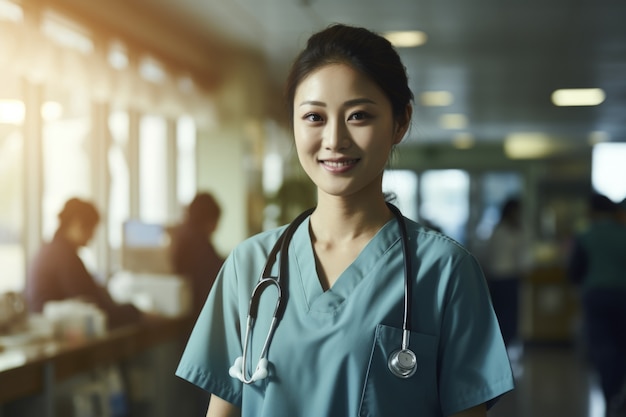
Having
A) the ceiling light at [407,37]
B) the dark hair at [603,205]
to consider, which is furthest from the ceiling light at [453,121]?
the dark hair at [603,205]

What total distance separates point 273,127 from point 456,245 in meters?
5.80

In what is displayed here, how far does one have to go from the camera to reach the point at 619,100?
29.5 ft

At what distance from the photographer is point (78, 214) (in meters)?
4.38

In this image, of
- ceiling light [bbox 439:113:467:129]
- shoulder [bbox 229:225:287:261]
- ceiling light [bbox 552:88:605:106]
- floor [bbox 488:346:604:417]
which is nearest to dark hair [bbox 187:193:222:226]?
floor [bbox 488:346:604:417]

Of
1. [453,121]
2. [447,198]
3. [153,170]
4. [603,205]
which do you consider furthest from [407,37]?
[447,198]

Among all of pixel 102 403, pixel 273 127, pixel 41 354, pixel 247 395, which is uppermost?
pixel 273 127

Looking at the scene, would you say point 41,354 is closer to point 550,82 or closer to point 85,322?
point 85,322

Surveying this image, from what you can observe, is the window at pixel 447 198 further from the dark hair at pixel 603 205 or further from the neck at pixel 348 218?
the neck at pixel 348 218

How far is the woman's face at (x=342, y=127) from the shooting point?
4.04ft

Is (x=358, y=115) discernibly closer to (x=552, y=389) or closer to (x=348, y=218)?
(x=348, y=218)

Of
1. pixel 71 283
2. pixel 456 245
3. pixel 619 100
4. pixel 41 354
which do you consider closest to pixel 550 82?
pixel 619 100

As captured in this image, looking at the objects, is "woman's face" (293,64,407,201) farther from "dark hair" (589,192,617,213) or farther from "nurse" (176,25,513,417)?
"dark hair" (589,192,617,213)

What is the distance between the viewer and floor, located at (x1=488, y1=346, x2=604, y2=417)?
5652mm

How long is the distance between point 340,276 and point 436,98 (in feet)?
26.0
